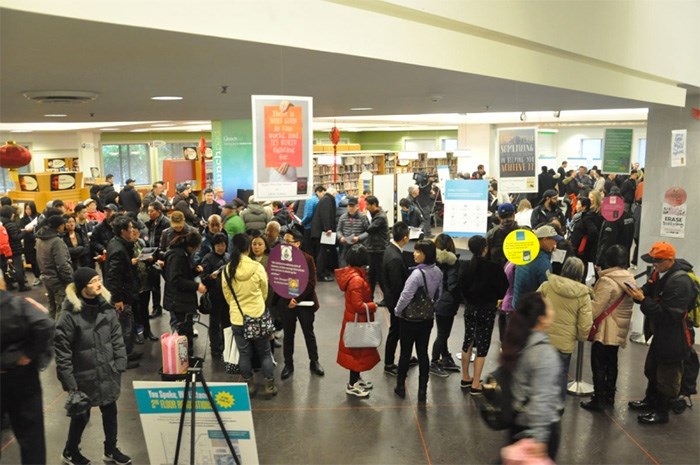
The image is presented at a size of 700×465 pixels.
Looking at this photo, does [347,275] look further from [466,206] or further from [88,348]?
[466,206]

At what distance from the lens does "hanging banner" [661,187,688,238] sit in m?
8.09

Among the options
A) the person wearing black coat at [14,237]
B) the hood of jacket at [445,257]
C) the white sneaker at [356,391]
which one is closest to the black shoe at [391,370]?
the white sneaker at [356,391]

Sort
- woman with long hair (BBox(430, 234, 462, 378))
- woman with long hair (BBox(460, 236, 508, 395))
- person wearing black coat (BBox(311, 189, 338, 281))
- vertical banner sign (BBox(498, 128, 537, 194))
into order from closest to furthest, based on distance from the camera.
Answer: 1. woman with long hair (BBox(460, 236, 508, 395))
2. woman with long hair (BBox(430, 234, 462, 378))
3. vertical banner sign (BBox(498, 128, 537, 194))
4. person wearing black coat (BBox(311, 189, 338, 281))

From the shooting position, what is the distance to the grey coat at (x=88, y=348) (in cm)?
424

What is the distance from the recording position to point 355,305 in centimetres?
579

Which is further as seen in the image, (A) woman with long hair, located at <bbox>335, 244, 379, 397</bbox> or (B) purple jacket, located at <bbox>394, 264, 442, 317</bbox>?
(A) woman with long hair, located at <bbox>335, 244, 379, 397</bbox>

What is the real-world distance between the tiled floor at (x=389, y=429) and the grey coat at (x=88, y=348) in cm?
86

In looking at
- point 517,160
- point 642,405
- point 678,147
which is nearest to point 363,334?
point 642,405

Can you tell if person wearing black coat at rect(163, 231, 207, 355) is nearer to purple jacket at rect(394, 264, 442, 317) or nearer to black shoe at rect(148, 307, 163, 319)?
purple jacket at rect(394, 264, 442, 317)

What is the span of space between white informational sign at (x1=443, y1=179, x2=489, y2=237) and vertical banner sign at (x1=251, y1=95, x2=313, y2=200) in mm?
4170

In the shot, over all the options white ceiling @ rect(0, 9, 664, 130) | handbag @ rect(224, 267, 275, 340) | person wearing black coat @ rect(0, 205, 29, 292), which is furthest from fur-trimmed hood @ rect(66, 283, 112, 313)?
person wearing black coat @ rect(0, 205, 29, 292)

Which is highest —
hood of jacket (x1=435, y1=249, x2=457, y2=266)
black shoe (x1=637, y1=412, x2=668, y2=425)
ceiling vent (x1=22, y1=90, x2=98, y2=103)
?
ceiling vent (x1=22, y1=90, x2=98, y2=103)

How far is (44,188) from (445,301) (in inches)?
530

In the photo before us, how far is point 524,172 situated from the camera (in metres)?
7.84
